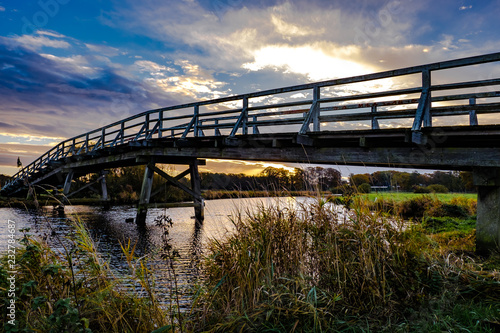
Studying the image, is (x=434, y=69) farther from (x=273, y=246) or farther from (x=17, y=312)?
(x=17, y=312)

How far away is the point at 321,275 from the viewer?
3.77m

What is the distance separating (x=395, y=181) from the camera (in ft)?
15.2

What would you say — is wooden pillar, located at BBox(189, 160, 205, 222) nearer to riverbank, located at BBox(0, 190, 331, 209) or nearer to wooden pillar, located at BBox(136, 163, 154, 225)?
riverbank, located at BBox(0, 190, 331, 209)

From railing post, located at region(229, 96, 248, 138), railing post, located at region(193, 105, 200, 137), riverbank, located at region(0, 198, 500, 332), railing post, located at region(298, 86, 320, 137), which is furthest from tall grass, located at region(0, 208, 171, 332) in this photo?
railing post, located at region(193, 105, 200, 137)

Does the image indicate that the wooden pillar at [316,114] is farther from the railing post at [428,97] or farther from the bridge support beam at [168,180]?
the bridge support beam at [168,180]

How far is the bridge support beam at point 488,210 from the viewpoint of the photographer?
5652 mm

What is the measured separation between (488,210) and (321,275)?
13.8 ft

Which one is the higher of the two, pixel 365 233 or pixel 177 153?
pixel 177 153

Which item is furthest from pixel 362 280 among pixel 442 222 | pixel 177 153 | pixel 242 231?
pixel 177 153

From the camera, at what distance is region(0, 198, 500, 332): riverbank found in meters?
3.07

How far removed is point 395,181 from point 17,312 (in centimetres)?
502

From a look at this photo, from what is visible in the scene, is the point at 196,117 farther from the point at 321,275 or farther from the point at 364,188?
the point at 321,275

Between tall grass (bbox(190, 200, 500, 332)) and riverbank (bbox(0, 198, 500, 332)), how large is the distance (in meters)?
0.01

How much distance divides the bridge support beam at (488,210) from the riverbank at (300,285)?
151cm
